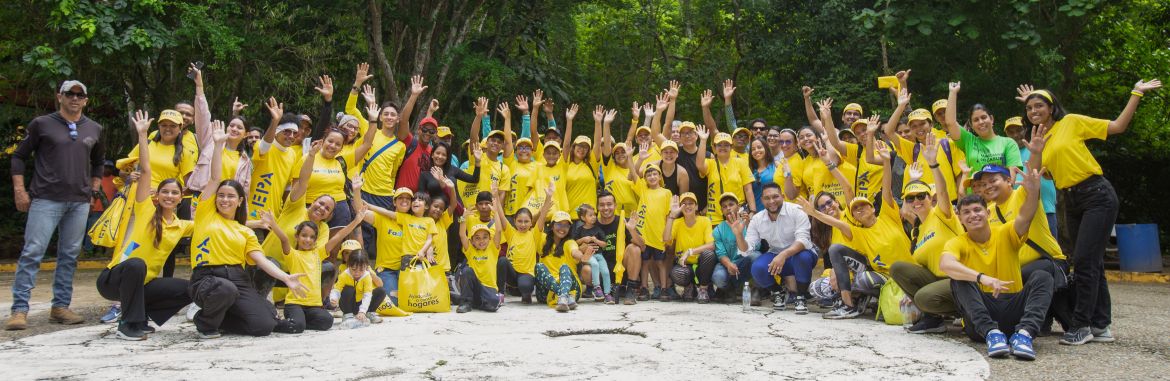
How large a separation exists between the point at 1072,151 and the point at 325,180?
5.61 meters

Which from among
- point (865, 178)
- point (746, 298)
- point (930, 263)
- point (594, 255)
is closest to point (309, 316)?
point (594, 255)

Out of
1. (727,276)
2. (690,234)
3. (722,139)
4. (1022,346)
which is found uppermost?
(722,139)

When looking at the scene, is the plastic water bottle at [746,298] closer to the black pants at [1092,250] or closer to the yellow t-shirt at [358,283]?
the black pants at [1092,250]

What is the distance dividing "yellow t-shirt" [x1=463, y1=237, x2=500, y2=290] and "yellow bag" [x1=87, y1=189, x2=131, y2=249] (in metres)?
2.80

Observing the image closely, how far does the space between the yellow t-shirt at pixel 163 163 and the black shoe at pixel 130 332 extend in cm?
123

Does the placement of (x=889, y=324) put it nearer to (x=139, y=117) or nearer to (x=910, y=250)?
(x=910, y=250)

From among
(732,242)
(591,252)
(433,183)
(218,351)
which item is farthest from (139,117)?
(732,242)

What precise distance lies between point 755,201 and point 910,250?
2.23 m

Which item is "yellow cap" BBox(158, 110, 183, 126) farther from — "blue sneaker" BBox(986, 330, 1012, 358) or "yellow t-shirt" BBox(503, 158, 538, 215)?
"blue sneaker" BBox(986, 330, 1012, 358)

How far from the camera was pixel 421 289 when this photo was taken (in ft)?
25.0

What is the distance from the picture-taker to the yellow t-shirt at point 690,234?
872cm

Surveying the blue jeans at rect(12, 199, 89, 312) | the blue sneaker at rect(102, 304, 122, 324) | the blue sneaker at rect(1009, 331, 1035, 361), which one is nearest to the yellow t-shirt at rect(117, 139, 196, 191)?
the blue jeans at rect(12, 199, 89, 312)

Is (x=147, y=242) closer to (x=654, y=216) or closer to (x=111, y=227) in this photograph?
(x=111, y=227)

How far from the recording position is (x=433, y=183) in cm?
870
